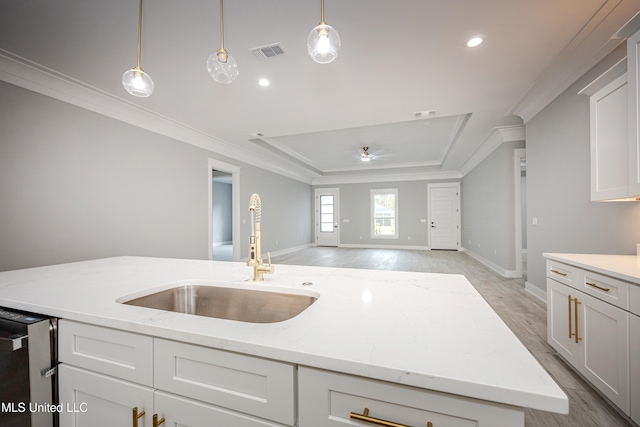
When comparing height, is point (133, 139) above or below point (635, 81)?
above

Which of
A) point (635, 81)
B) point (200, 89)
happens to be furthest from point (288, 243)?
point (635, 81)

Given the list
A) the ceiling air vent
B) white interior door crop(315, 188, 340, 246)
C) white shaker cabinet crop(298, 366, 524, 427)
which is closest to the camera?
white shaker cabinet crop(298, 366, 524, 427)

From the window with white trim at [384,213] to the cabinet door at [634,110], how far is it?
7285mm

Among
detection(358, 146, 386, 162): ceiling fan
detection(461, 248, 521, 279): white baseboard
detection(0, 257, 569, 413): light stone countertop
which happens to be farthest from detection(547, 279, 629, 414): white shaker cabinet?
detection(358, 146, 386, 162): ceiling fan

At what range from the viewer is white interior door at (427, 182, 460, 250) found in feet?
27.3

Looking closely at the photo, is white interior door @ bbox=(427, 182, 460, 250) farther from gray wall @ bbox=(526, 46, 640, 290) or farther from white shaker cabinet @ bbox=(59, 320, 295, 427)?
white shaker cabinet @ bbox=(59, 320, 295, 427)

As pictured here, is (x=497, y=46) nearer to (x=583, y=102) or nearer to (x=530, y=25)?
(x=530, y=25)

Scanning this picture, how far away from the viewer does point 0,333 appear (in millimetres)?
920

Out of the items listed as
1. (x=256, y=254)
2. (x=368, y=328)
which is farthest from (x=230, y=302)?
(x=368, y=328)

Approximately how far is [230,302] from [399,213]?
26.9ft

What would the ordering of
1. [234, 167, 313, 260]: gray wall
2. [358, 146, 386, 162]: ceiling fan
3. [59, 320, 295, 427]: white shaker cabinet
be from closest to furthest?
[59, 320, 295, 427]: white shaker cabinet
[234, 167, 313, 260]: gray wall
[358, 146, 386, 162]: ceiling fan

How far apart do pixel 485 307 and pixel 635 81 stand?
1.86m

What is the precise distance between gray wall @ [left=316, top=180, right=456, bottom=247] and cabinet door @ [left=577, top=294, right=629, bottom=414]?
23.4 feet

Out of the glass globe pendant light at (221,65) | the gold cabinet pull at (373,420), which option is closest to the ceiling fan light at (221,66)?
the glass globe pendant light at (221,65)
